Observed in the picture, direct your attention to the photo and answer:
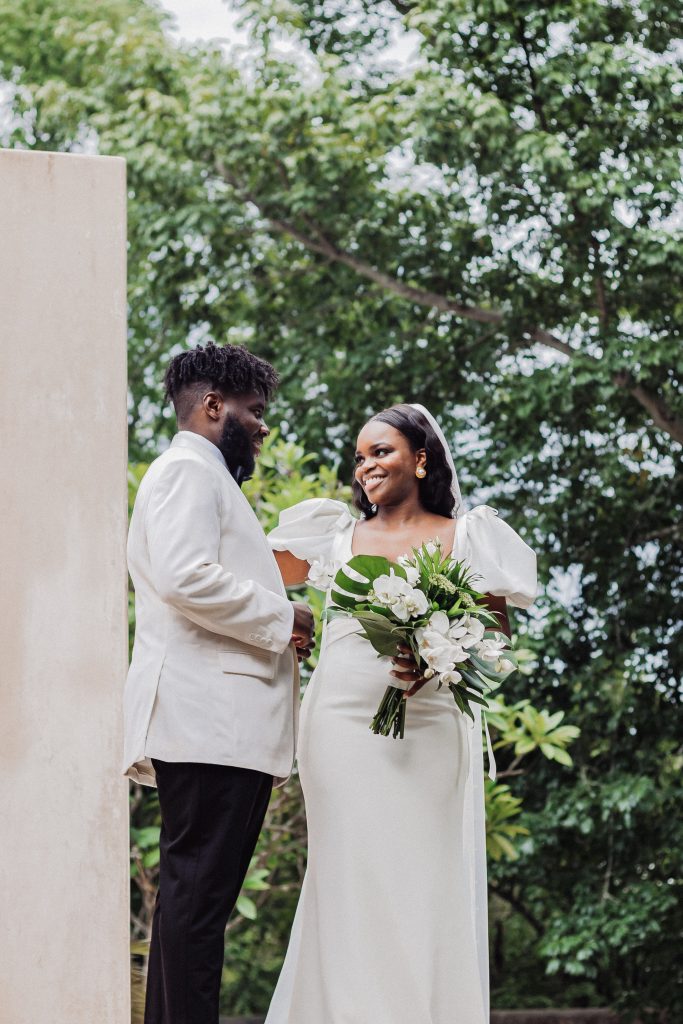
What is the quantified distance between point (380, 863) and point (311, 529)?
99 cm

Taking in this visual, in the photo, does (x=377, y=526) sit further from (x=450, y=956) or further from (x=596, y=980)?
(x=596, y=980)

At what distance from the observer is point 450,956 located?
10.2ft

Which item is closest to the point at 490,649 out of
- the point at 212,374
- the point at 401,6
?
the point at 212,374

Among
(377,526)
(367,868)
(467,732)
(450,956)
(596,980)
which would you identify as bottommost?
(596,980)

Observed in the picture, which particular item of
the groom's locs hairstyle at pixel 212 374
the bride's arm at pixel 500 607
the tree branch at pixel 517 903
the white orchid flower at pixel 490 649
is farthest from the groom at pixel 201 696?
the tree branch at pixel 517 903

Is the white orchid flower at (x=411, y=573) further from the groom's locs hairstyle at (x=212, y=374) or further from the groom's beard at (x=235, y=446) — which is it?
the groom's locs hairstyle at (x=212, y=374)

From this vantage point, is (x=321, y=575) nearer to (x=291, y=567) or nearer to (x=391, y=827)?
(x=291, y=567)

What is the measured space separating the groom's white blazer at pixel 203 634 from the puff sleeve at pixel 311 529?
2.20 feet

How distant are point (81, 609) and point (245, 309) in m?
6.22

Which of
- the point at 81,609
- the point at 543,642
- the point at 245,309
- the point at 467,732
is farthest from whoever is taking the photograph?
the point at 245,309

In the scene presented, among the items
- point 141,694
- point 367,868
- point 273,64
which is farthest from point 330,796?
point 273,64

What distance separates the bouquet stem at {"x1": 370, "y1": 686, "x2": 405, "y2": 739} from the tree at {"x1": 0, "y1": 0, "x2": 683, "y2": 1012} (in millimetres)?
4509

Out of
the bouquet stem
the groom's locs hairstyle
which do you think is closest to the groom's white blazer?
the groom's locs hairstyle

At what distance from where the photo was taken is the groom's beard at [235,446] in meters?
2.98
